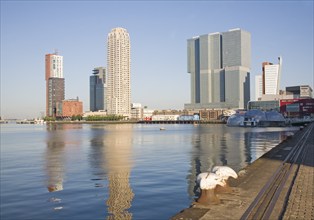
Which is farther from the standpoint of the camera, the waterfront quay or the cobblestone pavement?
the waterfront quay

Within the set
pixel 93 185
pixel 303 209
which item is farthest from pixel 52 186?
pixel 303 209

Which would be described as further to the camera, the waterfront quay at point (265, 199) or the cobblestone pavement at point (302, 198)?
the waterfront quay at point (265, 199)

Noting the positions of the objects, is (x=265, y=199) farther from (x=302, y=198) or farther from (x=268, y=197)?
(x=302, y=198)

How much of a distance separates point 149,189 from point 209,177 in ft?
31.4

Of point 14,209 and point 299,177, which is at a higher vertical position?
point 299,177

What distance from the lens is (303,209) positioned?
1484 cm

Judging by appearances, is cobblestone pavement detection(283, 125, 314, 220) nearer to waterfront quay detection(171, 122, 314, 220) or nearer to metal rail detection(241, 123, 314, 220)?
waterfront quay detection(171, 122, 314, 220)

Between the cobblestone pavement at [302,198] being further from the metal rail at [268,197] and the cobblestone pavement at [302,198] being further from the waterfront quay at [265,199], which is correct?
the metal rail at [268,197]

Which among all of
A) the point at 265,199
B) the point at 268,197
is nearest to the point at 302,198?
the point at 268,197

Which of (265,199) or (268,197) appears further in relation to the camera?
(268,197)

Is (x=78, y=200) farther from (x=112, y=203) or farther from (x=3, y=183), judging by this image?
(x=3, y=183)

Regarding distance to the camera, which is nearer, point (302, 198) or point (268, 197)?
point (302, 198)

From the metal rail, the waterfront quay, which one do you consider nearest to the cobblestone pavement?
the waterfront quay

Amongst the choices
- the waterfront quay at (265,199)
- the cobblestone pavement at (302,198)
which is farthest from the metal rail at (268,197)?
the cobblestone pavement at (302,198)
